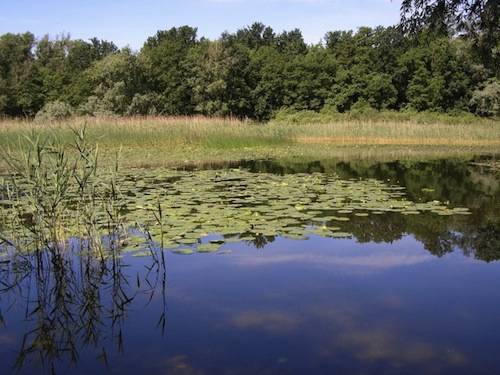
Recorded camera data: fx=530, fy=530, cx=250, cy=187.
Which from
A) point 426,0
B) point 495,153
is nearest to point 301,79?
point 495,153

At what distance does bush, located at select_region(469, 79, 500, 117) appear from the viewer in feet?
102

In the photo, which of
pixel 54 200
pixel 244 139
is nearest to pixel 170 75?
pixel 244 139

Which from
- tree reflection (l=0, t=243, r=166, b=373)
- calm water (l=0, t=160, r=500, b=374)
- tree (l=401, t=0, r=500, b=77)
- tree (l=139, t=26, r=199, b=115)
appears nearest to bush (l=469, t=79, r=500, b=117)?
tree (l=139, t=26, r=199, b=115)

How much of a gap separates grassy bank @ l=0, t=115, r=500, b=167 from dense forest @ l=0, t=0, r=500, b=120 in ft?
41.0

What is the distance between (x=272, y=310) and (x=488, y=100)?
109 feet

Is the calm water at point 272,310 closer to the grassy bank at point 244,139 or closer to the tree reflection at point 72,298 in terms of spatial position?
the tree reflection at point 72,298

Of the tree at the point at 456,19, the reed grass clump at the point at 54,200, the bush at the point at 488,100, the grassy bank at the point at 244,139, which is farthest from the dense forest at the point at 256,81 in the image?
the reed grass clump at the point at 54,200

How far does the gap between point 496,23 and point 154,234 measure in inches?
290

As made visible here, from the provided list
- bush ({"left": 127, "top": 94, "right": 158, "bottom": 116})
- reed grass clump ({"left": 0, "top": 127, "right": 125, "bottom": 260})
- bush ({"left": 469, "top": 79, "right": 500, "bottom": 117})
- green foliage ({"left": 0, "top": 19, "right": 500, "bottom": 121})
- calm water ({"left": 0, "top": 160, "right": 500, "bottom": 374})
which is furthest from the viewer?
green foliage ({"left": 0, "top": 19, "right": 500, "bottom": 121})

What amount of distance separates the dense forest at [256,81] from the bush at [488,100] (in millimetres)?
61

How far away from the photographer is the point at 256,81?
38.8 m

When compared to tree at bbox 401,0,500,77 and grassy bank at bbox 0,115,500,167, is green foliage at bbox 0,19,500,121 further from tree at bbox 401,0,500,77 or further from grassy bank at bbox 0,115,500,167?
tree at bbox 401,0,500,77

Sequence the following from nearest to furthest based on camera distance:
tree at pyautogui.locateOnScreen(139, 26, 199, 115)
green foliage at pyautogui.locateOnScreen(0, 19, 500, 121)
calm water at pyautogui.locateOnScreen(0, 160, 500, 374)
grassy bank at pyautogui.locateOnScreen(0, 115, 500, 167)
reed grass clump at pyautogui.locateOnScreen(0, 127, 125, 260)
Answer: calm water at pyautogui.locateOnScreen(0, 160, 500, 374), reed grass clump at pyautogui.locateOnScreen(0, 127, 125, 260), grassy bank at pyautogui.locateOnScreen(0, 115, 500, 167), green foliage at pyautogui.locateOnScreen(0, 19, 500, 121), tree at pyautogui.locateOnScreen(139, 26, 199, 115)

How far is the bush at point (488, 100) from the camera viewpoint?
31031 millimetres
